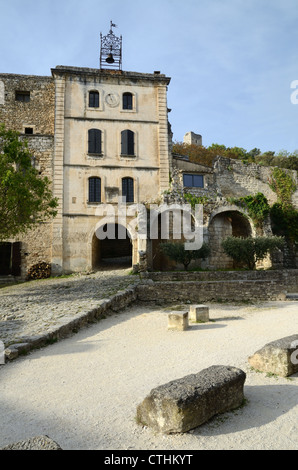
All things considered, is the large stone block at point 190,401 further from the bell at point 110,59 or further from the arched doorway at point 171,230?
the bell at point 110,59

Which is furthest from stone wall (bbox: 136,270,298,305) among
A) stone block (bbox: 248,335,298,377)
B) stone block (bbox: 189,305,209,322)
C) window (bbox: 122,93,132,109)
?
window (bbox: 122,93,132,109)

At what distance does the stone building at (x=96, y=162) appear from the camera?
19.8 m

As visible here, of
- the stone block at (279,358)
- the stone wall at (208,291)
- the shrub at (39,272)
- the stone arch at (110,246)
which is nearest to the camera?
the stone block at (279,358)

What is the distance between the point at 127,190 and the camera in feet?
68.9

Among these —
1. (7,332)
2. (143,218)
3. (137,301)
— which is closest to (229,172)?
(143,218)

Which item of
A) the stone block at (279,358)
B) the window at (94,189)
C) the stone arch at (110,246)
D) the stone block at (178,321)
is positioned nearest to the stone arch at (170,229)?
the stone arch at (110,246)

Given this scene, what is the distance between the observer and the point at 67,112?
69.8 ft

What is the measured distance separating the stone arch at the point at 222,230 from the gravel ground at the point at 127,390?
12182 mm

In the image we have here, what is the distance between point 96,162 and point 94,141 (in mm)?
1477

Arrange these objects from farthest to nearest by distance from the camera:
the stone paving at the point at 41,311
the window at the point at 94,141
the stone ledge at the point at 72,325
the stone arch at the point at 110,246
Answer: the window at the point at 94,141
the stone arch at the point at 110,246
the stone paving at the point at 41,311
the stone ledge at the point at 72,325

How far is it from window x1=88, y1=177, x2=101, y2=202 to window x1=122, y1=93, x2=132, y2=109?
221 inches

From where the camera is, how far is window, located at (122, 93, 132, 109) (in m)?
22.1

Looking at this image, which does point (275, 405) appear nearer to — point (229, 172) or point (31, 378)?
point (31, 378)

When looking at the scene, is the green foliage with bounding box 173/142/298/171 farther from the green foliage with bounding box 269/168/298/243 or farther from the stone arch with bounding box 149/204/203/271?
the stone arch with bounding box 149/204/203/271
